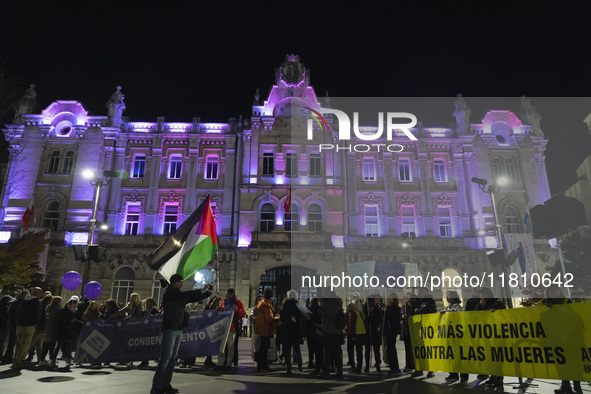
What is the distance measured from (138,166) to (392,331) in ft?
86.4

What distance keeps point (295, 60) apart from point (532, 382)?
1155 inches

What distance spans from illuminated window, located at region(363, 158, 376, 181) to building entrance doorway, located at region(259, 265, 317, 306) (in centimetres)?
899

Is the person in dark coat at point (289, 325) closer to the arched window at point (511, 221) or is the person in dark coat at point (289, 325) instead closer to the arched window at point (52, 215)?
the arched window at point (511, 221)

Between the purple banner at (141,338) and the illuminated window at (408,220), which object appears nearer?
the purple banner at (141,338)

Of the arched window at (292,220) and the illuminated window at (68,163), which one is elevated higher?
the illuminated window at (68,163)

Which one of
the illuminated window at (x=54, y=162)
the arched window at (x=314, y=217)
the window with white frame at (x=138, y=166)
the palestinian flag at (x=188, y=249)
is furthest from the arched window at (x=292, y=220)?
the illuminated window at (x=54, y=162)

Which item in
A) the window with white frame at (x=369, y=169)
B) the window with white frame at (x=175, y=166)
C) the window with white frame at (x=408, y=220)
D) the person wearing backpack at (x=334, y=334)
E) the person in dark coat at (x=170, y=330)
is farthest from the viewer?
the window with white frame at (x=369, y=169)

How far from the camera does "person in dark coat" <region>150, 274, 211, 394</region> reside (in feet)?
21.7

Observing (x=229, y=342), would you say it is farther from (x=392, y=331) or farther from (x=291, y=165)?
(x=291, y=165)

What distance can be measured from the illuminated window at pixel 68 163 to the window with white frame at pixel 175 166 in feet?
25.1

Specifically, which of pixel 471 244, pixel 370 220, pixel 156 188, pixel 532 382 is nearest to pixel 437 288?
pixel 471 244

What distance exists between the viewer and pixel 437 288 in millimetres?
27656

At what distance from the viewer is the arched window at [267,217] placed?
94.1 feet

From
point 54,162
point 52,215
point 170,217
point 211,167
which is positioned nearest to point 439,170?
point 211,167
